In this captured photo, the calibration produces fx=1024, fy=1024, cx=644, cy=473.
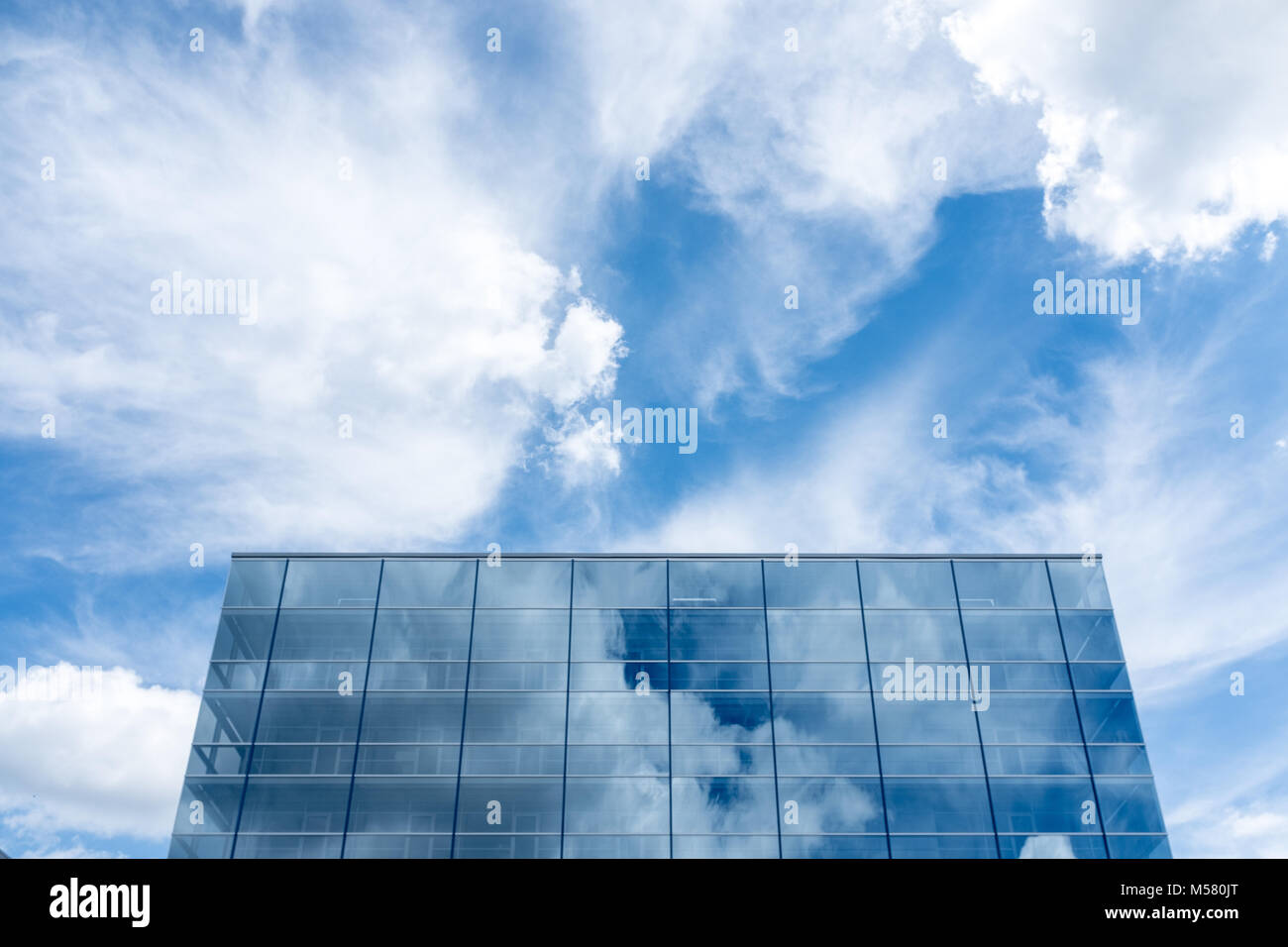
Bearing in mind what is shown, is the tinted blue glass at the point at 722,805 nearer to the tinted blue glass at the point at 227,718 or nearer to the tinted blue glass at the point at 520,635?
the tinted blue glass at the point at 520,635

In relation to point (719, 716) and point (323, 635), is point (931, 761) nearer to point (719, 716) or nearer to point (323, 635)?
point (719, 716)

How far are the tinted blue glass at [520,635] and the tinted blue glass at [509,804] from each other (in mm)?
4534

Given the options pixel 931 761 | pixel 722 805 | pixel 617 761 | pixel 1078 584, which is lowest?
pixel 722 805

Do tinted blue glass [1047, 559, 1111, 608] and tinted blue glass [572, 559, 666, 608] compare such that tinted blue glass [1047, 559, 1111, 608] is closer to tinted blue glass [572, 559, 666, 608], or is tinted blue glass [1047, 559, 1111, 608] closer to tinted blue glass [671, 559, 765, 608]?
tinted blue glass [671, 559, 765, 608]

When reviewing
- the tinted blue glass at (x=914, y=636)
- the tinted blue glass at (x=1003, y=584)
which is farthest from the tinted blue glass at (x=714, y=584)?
the tinted blue glass at (x=1003, y=584)

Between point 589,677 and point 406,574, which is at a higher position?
point 406,574

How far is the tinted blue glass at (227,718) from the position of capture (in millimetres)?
35312

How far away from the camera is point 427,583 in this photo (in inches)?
1522

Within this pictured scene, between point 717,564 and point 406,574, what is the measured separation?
38.7 feet

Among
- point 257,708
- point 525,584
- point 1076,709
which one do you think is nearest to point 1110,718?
point 1076,709
